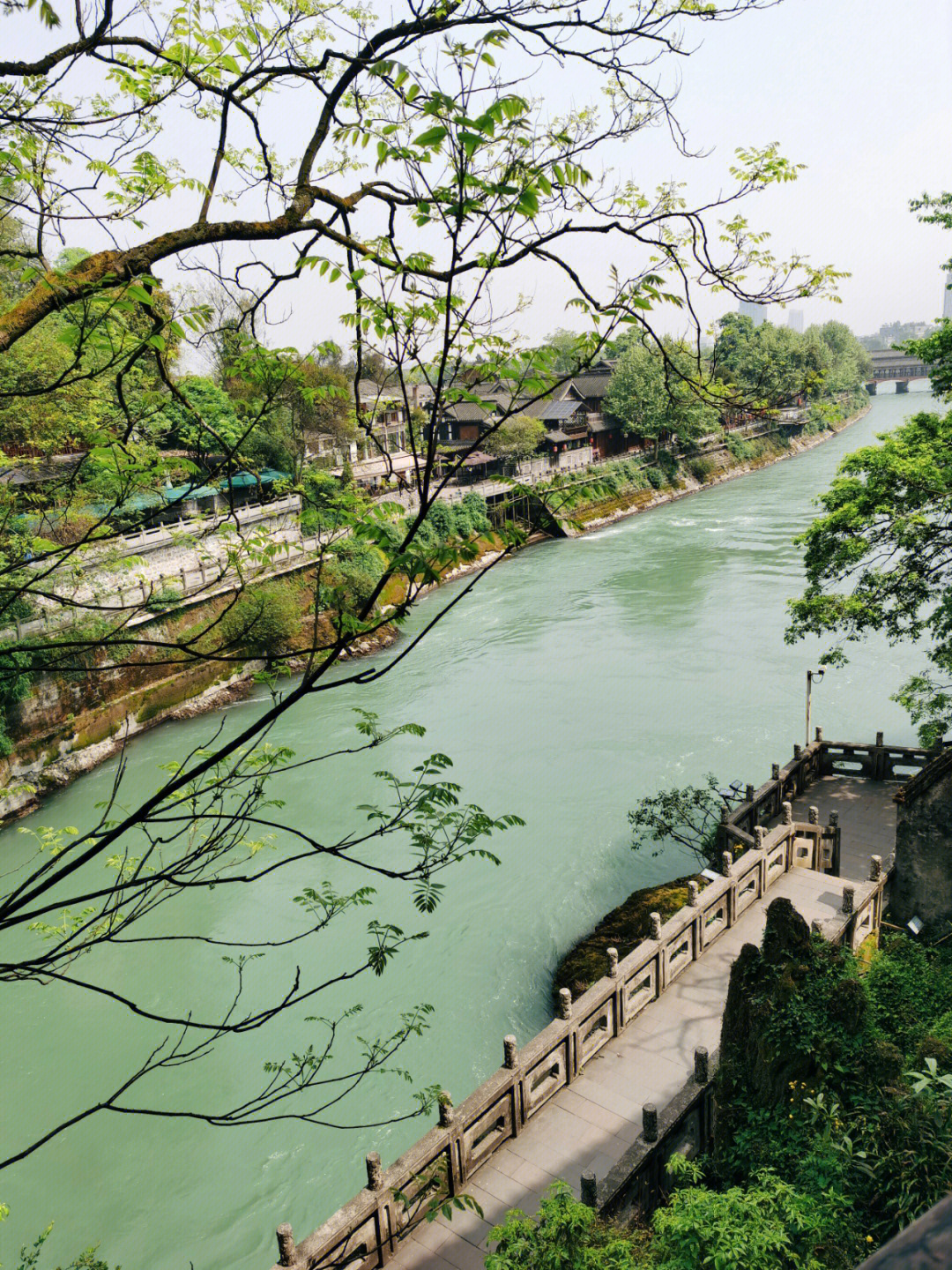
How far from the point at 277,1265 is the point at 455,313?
7663 millimetres

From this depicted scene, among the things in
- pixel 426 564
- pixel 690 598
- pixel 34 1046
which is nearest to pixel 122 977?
pixel 34 1046

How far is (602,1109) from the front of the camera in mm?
9266

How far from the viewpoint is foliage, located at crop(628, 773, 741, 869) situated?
16.8 m

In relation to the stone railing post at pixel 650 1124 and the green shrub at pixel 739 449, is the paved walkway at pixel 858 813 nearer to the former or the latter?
the stone railing post at pixel 650 1124

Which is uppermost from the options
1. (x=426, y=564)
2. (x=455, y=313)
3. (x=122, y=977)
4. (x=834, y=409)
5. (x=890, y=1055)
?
(x=455, y=313)

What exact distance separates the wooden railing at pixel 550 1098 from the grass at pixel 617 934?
5.66ft

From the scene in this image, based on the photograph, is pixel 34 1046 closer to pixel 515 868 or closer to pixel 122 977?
pixel 122 977

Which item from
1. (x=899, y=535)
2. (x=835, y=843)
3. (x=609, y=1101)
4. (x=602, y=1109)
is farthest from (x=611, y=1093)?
(x=899, y=535)

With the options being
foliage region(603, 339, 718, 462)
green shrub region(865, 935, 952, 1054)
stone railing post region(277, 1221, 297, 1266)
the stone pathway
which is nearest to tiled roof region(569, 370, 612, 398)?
foliage region(603, 339, 718, 462)

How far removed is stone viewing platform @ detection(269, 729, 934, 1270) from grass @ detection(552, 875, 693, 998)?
174 cm

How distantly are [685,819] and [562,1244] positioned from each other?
38.6 feet

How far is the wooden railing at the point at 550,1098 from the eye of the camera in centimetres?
739

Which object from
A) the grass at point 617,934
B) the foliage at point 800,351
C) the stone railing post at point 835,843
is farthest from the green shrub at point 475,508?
the stone railing post at point 835,843

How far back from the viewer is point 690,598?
33.6 m
